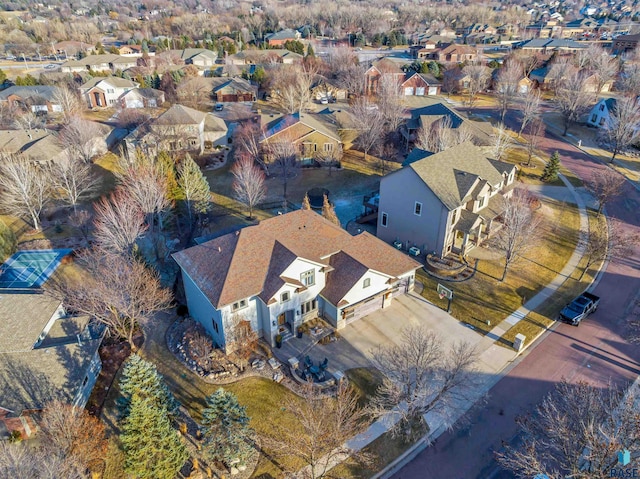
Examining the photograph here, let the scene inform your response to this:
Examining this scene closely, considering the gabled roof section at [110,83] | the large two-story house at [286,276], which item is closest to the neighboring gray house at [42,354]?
the large two-story house at [286,276]

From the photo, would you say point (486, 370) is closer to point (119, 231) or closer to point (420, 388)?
point (420, 388)

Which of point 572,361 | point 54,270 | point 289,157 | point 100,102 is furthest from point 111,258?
point 100,102

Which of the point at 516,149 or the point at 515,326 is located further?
the point at 516,149

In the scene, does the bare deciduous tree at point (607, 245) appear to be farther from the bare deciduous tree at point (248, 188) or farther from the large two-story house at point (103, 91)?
the large two-story house at point (103, 91)

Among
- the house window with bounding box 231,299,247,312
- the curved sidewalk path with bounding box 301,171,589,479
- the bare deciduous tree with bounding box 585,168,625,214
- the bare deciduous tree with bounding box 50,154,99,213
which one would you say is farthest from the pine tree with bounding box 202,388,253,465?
the bare deciduous tree with bounding box 585,168,625,214

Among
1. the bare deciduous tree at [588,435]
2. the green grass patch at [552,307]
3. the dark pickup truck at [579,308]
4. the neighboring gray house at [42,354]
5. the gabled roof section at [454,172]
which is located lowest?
the green grass patch at [552,307]

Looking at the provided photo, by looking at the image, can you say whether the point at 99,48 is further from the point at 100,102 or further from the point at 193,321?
the point at 193,321
